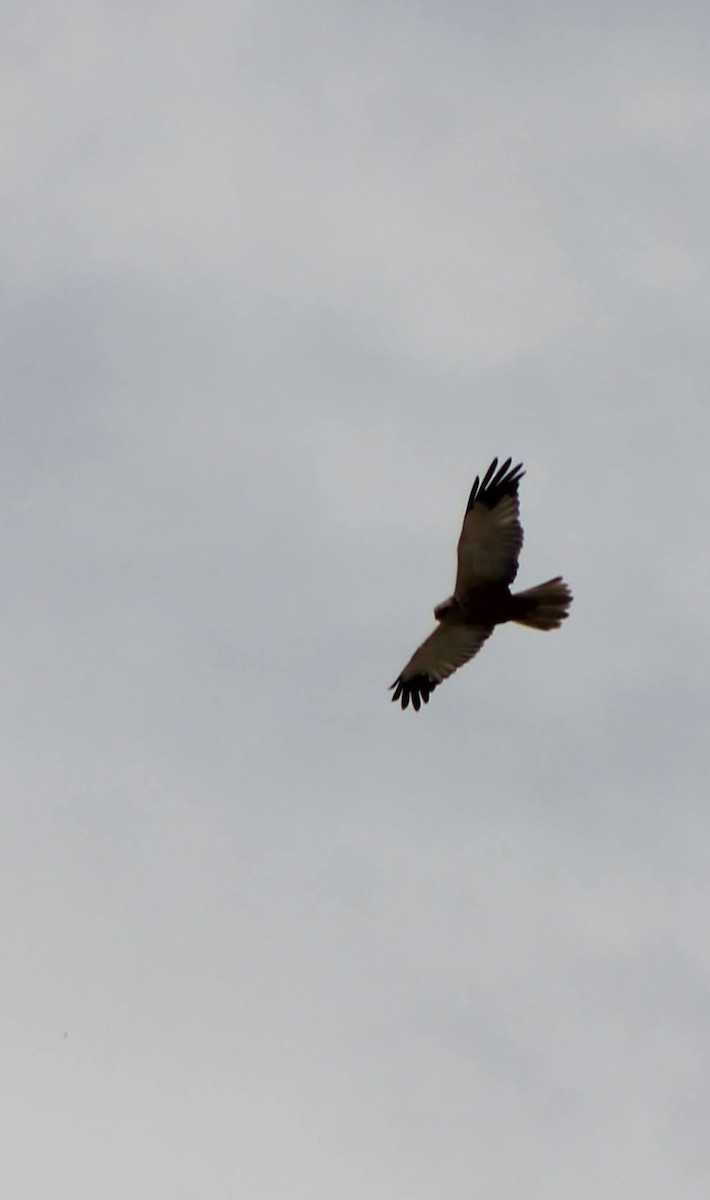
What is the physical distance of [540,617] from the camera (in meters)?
21.5

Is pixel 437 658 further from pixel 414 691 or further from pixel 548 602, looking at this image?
pixel 548 602

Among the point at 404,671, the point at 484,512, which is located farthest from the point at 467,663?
the point at 484,512

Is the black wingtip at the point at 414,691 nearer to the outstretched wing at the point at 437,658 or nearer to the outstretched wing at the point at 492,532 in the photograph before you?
the outstretched wing at the point at 437,658

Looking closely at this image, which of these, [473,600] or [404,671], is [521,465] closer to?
[473,600]

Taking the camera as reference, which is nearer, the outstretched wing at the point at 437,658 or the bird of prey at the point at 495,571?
the bird of prey at the point at 495,571

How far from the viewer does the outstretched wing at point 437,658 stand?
74.3 feet

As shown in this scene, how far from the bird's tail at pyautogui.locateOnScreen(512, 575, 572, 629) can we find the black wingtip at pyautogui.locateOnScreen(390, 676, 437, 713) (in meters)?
2.19

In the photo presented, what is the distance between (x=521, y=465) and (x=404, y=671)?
10.4 feet

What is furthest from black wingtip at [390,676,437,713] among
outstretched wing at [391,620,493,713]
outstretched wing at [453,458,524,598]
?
outstretched wing at [453,458,524,598]

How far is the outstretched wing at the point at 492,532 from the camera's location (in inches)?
854

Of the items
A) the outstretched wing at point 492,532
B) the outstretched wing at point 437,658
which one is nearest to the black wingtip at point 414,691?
the outstretched wing at point 437,658

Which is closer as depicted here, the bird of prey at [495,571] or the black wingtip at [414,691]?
the bird of prey at [495,571]

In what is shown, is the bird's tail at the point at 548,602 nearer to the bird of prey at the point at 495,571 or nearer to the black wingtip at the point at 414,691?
the bird of prey at the point at 495,571

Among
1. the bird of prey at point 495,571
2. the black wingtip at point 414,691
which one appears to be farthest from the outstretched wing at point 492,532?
the black wingtip at point 414,691
